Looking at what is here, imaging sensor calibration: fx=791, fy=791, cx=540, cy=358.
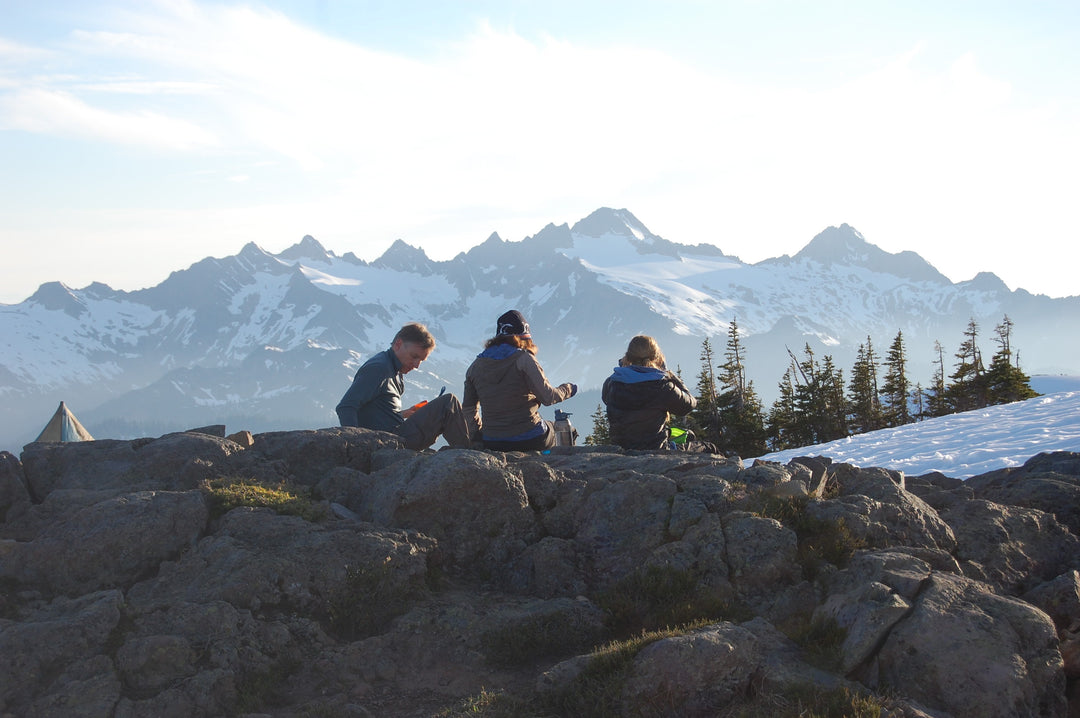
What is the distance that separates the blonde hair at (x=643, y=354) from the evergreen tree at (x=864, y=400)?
165ft

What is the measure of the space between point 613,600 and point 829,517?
2.38m

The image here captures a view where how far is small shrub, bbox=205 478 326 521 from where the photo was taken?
28.3ft

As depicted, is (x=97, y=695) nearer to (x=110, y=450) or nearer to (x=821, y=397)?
(x=110, y=450)

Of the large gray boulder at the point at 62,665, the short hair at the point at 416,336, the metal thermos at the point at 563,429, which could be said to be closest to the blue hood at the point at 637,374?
the metal thermos at the point at 563,429

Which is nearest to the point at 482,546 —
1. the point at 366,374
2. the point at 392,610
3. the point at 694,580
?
the point at 392,610

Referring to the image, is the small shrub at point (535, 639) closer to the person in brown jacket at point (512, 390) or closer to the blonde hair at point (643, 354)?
the person in brown jacket at point (512, 390)

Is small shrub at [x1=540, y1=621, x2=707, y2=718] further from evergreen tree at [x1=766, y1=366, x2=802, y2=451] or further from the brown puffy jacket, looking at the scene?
evergreen tree at [x1=766, y1=366, x2=802, y2=451]

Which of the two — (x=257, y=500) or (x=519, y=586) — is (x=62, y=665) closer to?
(x=257, y=500)

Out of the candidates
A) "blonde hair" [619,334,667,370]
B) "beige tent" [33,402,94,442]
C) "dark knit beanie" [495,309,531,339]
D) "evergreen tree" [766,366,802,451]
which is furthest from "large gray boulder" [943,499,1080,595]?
"evergreen tree" [766,366,802,451]

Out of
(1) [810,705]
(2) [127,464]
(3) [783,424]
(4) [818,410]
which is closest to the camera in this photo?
(1) [810,705]

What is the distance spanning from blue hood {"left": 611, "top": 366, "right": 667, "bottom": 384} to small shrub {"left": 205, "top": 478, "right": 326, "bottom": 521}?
5016 mm

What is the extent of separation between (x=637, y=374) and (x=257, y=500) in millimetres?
5745

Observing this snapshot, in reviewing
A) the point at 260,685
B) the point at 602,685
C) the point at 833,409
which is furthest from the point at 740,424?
the point at 260,685

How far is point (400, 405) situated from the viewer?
1256 cm
